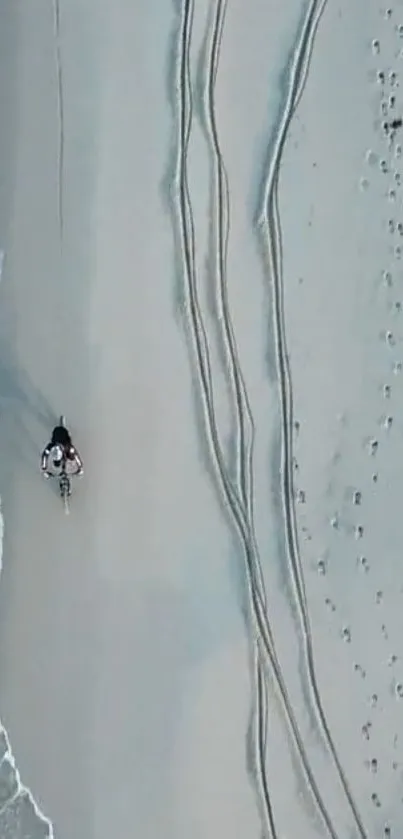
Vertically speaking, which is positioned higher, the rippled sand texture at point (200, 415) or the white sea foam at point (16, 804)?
the rippled sand texture at point (200, 415)

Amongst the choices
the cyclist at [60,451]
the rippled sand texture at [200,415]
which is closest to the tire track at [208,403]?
the rippled sand texture at [200,415]

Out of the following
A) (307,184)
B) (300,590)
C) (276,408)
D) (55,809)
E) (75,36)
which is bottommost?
(55,809)

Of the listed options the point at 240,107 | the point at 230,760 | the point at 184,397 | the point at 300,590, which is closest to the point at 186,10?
the point at 240,107

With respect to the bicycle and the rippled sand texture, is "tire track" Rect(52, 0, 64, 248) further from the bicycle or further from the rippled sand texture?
the bicycle

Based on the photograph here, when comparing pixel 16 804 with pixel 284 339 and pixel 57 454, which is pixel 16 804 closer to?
pixel 57 454

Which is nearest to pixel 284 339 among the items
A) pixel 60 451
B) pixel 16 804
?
pixel 60 451

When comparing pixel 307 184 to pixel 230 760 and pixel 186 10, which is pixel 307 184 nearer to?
pixel 186 10

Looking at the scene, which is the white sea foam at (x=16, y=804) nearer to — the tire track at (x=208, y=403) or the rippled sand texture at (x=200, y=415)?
the rippled sand texture at (x=200, y=415)

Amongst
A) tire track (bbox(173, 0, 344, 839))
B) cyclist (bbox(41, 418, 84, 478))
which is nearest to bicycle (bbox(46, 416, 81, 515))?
cyclist (bbox(41, 418, 84, 478))

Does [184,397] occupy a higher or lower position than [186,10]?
lower
